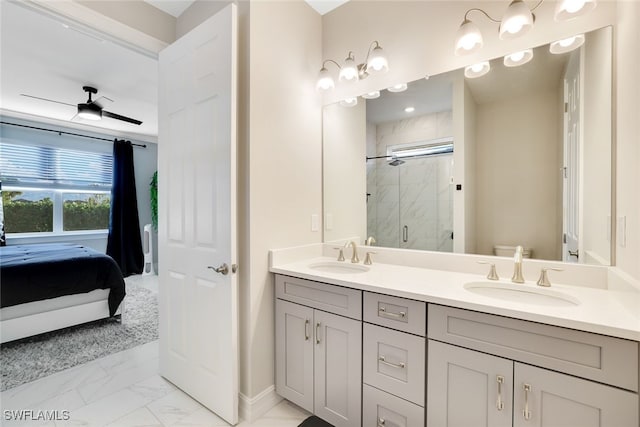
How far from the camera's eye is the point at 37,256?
3.01 metres

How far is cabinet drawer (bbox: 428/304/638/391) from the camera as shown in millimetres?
876

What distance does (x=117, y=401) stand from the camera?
1.83 meters

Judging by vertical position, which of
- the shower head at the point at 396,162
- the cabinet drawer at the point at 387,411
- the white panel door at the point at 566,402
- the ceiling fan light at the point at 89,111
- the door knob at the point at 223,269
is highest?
the ceiling fan light at the point at 89,111

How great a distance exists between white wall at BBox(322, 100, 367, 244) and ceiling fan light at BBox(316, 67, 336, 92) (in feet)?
0.59

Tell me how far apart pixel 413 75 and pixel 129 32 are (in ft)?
6.01

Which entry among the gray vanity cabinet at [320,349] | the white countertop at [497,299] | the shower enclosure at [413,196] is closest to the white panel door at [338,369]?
the gray vanity cabinet at [320,349]

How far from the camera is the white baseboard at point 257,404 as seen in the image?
1665 millimetres

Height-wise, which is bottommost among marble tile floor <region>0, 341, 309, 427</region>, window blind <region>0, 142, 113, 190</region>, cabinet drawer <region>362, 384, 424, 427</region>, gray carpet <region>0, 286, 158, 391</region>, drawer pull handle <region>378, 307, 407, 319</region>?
marble tile floor <region>0, 341, 309, 427</region>

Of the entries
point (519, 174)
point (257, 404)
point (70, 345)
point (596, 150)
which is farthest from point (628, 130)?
point (70, 345)

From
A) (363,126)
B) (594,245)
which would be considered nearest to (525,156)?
(594,245)

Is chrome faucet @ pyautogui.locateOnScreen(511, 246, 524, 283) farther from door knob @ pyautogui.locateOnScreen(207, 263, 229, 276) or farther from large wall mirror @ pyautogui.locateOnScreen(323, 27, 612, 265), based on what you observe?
door knob @ pyautogui.locateOnScreen(207, 263, 229, 276)

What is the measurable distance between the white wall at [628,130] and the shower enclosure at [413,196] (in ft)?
2.28

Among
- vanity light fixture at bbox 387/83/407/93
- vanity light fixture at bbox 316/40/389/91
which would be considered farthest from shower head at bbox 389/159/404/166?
vanity light fixture at bbox 316/40/389/91

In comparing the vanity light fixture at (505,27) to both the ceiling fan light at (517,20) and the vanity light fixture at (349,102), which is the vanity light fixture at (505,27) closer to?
the ceiling fan light at (517,20)
